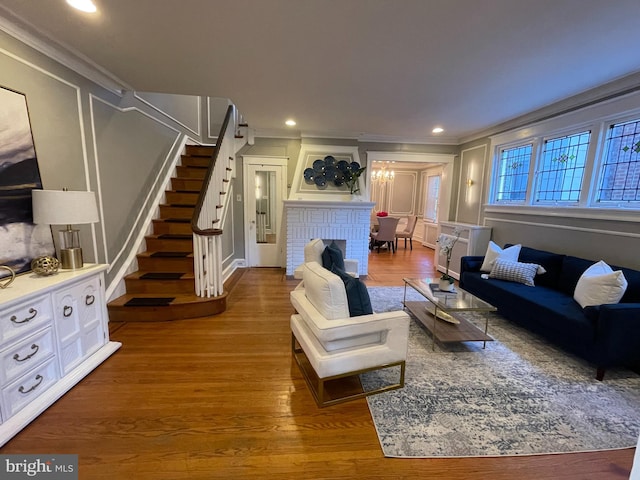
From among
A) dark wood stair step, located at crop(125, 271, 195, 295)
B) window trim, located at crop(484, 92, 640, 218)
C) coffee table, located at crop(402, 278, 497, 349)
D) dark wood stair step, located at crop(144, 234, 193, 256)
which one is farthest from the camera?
dark wood stair step, located at crop(144, 234, 193, 256)

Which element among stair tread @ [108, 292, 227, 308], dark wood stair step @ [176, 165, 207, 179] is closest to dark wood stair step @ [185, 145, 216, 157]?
dark wood stair step @ [176, 165, 207, 179]

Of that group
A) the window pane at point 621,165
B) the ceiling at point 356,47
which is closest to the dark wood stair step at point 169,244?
the ceiling at point 356,47

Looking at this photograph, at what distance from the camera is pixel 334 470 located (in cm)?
145

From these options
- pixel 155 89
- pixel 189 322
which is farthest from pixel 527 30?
pixel 189 322

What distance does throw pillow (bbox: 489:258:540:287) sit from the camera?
10.6 feet

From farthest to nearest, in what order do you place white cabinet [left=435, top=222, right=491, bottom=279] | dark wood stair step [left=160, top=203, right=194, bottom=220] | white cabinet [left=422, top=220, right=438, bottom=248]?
white cabinet [left=422, top=220, right=438, bottom=248] → white cabinet [left=435, top=222, right=491, bottom=279] → dark wood stair step [left=160, top=203, right=194, bottom=220]

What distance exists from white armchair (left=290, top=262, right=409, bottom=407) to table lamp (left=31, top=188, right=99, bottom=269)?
1.77 m

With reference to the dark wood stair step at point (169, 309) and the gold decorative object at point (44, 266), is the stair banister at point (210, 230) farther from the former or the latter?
the gold decorative object at point (44, 266)

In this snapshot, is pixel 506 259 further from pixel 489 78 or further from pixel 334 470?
pixel 334 470

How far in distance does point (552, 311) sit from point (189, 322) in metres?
3.66

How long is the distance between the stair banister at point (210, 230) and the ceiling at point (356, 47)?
3.25ft

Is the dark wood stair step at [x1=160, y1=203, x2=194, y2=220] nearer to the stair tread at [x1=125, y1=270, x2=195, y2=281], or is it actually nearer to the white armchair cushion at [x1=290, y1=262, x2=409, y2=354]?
the stair tread at [x1=125, y1=270, x2=195, y2=281]

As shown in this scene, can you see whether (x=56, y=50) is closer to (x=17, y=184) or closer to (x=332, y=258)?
(x=17, y=184)

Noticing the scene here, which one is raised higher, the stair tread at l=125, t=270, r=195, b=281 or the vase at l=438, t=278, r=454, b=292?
the vase at l=438, t=278, r=454, b=292
